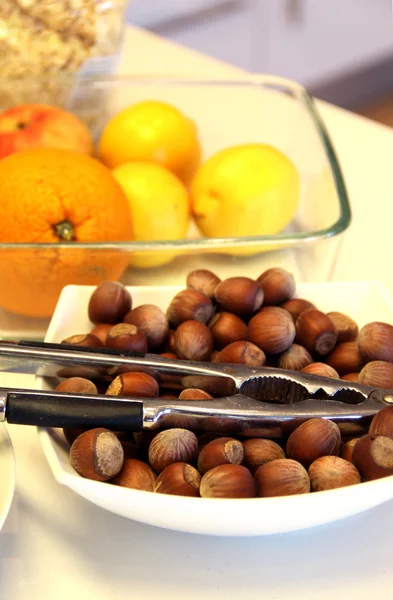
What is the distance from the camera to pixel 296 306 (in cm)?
56

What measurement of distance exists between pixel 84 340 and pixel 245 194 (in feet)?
0.83

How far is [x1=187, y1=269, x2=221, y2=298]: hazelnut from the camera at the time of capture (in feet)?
1.87

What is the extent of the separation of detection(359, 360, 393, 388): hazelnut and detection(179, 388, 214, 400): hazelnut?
10 centimetres

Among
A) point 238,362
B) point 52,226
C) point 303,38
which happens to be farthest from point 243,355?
point 303,38

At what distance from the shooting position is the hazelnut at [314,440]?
0.43 meters

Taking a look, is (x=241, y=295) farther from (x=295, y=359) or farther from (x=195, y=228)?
(x=195, y=228)

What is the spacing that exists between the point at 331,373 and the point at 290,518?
116mm

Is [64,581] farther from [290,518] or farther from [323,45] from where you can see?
[323,45]

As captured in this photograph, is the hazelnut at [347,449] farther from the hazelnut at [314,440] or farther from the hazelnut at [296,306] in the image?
the hazelnut at [296,306]

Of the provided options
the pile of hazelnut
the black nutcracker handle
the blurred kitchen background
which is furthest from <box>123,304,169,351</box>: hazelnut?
the blurred kitchen background

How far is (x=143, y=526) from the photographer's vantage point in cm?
46

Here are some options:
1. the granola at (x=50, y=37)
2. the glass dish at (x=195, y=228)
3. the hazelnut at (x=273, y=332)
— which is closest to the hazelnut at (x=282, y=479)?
the hazelnut at (x=273, y=332)

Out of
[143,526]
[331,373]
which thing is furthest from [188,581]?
[331,373]

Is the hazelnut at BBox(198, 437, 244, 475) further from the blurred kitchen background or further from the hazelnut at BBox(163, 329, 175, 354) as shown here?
the blurred kitchen background
